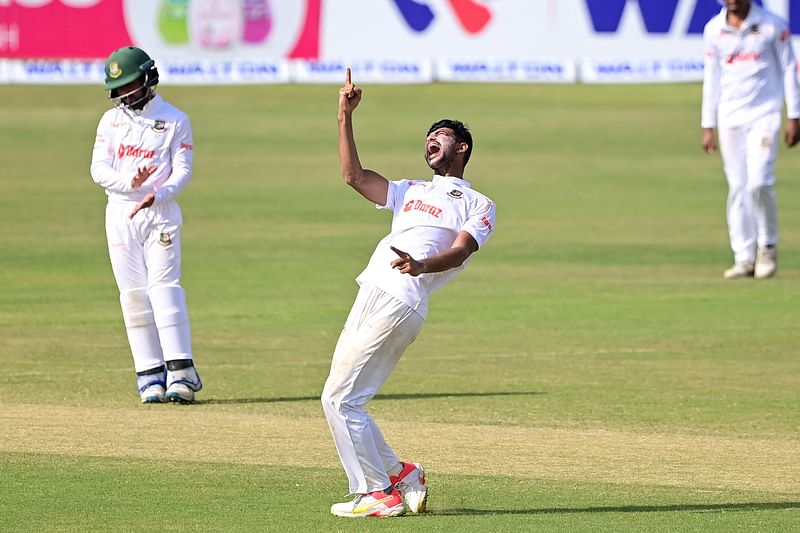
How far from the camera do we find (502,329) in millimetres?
14125

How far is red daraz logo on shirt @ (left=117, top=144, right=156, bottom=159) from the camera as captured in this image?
36.1 feet

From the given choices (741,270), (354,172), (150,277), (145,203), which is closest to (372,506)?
(354,172)

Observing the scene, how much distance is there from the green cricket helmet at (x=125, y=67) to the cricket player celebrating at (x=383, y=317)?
3.10 meters

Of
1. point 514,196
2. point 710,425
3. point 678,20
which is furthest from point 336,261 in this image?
point 678,20

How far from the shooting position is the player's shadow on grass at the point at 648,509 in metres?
7.96

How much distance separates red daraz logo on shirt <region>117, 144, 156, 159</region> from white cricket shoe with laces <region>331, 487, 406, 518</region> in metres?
3.71

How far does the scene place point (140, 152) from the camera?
36.1 feet

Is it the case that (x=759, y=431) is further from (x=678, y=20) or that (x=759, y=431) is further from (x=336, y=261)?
(x=678, y=20)

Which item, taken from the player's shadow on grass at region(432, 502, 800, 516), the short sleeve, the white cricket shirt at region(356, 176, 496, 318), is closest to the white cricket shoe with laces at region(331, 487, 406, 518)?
the player's shadow on grass at region(432, 502, 800, 516)

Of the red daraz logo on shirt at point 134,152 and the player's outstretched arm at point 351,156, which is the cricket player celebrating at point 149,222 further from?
the player's outstretched arm at point 351,156

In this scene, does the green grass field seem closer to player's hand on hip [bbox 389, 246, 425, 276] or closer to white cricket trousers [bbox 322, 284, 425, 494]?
white cricket trousers [bbox 322, 284, 425, 494]

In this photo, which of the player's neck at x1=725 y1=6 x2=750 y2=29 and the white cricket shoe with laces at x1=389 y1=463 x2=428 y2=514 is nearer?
the white cricket shoe with laces at x1=389 y1=463 x2=428 y2=514

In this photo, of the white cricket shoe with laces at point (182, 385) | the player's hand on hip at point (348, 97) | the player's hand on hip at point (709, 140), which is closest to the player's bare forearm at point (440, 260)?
the player's hand on hip at point (348, 97)

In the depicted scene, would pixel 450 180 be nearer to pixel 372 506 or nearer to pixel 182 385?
pixel 372 506
